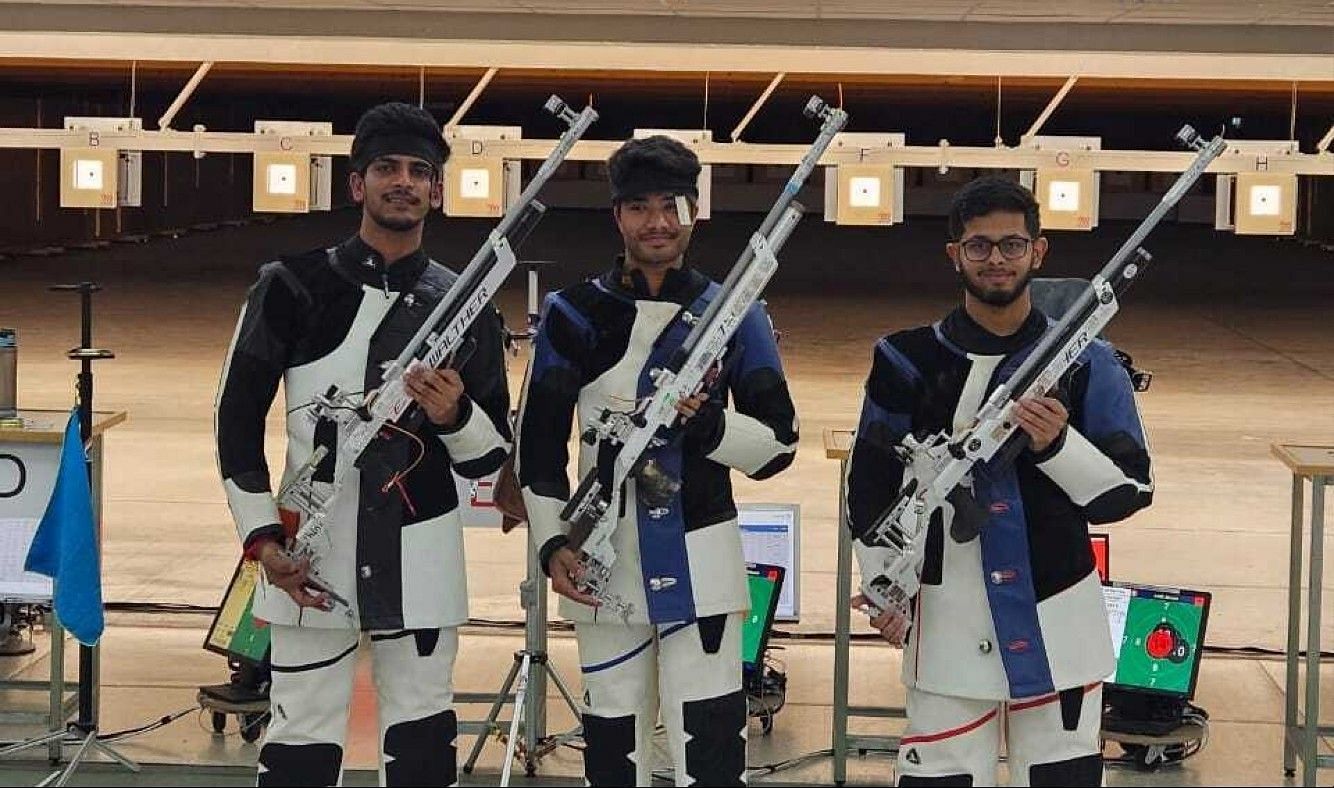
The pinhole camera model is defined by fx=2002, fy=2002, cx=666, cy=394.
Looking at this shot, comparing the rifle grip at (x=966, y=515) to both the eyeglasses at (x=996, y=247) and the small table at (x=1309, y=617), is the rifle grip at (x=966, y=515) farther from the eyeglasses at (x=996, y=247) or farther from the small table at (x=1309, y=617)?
the small table at (x=1309, y=617)

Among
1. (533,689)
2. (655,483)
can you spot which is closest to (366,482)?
(655,483)

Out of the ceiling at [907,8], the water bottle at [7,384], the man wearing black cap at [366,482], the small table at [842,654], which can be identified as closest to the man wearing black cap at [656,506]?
the man wearing black cap at [366,482]

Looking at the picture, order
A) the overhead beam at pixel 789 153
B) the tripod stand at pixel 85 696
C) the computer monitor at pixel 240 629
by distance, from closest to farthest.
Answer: the tripod stand at pixel 85 696
the computer monitor at pixel 240 629
the overhead beam at pixel 789 153

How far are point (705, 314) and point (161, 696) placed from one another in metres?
2.70

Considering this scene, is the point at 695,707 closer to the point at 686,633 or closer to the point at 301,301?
the point at 686,633

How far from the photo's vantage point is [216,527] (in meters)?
7.93

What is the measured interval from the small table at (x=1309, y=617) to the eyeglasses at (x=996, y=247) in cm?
158

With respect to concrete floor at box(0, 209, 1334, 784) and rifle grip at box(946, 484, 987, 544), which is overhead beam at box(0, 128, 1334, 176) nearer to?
concrete floor at box(0, 209, 1334, 784)

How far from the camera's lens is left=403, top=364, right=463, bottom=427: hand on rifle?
324 cm

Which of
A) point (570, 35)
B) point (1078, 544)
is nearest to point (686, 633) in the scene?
point (1078, 544)

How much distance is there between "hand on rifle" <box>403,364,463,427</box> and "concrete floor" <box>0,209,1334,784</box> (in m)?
1.69

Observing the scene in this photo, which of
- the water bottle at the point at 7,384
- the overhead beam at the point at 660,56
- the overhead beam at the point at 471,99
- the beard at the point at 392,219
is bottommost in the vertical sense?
the water bottle at the point at 7,384

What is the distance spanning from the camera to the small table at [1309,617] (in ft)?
14.8

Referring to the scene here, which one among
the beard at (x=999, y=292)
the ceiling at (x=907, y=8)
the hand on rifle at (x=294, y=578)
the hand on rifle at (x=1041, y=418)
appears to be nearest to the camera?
the hand on rifle at (x=1041, y=418)
